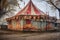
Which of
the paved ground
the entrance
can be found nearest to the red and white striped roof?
the entrance

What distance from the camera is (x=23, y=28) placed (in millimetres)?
2031

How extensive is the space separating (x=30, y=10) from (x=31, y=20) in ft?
0.45

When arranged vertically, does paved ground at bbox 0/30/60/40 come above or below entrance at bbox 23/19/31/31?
below

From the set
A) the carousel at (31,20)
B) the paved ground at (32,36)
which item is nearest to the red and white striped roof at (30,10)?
the carousel at (31,20)

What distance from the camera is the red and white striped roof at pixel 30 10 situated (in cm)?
205

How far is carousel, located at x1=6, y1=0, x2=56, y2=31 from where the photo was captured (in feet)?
6.63

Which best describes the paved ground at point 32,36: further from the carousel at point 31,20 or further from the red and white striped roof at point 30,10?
the red and white striped roof at point 30,10

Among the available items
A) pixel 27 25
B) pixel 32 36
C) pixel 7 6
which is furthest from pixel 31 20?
pixel 7 6

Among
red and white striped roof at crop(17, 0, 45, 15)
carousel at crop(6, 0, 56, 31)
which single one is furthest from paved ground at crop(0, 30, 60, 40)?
red and white striped roof at crop(17, 0, 45, 15)

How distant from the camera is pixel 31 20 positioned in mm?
2033

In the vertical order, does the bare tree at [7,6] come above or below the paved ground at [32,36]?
above

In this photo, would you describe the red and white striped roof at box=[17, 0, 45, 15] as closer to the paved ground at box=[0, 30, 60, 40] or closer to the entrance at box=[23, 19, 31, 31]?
the entrance at box=[23, 19, 31, 31]

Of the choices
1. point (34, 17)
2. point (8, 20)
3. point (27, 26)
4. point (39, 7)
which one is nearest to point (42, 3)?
point (39, 7)

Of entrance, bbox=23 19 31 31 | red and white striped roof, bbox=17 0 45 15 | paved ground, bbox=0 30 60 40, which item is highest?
red and white striped roof, bbox=17 0 45 15
